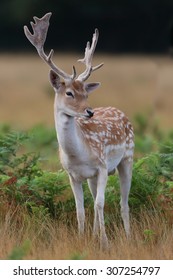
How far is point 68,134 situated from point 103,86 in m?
22.3

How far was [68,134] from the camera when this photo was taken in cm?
711

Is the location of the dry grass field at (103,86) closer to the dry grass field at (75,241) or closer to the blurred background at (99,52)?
the blurred background at (99,52)

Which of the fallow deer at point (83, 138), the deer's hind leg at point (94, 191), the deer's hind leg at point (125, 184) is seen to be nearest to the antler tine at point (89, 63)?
the fallow deer at point (83, 138)

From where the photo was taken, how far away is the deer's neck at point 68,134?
7090 mm

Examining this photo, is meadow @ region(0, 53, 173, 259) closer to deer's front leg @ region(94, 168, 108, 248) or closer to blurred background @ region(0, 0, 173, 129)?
deer's front leg @ region(94, 168, 108, 248)

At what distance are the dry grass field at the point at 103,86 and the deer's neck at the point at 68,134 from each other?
38.9 feet

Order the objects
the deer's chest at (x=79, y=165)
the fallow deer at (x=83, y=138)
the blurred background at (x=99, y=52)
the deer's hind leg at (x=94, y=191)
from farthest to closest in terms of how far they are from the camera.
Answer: the blurred background at (x=99, y=52) → the deer's hind leg at (x=94, y=191) → the deer's chest at (x=79, y=165) → the fallow deer at (x=83, y=138)

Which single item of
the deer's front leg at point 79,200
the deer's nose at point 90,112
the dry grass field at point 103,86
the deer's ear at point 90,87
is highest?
the deer's ear at point 90,87

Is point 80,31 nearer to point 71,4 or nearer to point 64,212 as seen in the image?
point 71,4

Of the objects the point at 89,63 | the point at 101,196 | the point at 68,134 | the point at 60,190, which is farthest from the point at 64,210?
the point at 89,63

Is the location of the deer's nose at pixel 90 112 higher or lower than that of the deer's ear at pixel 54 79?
lower

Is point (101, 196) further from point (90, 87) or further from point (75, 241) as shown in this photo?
point (90, 87)

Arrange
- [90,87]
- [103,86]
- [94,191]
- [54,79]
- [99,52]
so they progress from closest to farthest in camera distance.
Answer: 1. [54,79]
2. [90,87]
3. [94,191]
4. [103,86]
5. [99,52]
